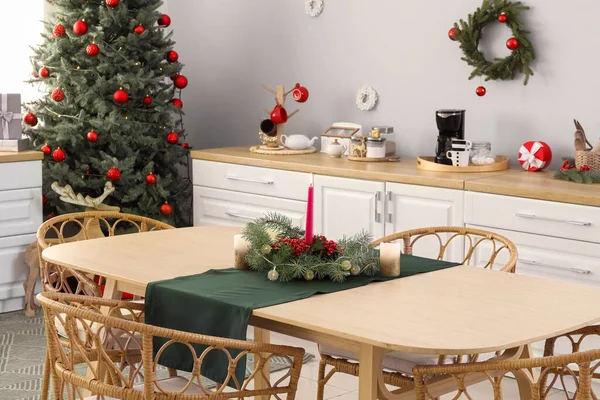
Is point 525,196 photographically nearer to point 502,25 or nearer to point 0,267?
point 502,25

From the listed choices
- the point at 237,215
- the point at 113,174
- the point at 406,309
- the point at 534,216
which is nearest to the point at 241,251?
the point at 406,309

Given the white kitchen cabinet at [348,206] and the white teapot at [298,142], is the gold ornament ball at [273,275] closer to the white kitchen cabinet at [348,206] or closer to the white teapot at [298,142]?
the white kitchen cabinet at [348,206]

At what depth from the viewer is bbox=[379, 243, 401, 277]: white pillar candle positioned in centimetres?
273

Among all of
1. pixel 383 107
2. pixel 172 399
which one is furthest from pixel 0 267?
pixel 172 399

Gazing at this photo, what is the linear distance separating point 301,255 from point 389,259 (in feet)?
0.83

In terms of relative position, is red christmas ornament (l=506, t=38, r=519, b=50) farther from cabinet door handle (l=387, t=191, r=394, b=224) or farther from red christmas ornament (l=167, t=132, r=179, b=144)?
red christmas ornament (l=167, t=132, r=179, b=144)

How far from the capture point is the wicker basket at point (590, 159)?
4035 mm

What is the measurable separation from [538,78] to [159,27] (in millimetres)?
2115

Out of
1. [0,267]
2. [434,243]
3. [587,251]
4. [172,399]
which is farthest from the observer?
[0,267]

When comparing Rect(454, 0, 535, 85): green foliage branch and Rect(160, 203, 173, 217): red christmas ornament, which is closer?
Rect(454, 0, 535, 85): green foliage branch

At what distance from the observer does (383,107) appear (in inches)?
200

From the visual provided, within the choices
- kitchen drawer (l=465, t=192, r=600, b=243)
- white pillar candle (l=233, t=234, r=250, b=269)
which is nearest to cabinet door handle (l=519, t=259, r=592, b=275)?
kitchen drawer (l=465, t=192, r=600, b=243)

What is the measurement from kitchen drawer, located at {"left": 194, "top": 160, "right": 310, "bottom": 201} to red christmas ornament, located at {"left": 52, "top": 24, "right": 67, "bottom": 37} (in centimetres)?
97

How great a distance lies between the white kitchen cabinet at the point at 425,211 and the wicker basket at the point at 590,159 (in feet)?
1.73
